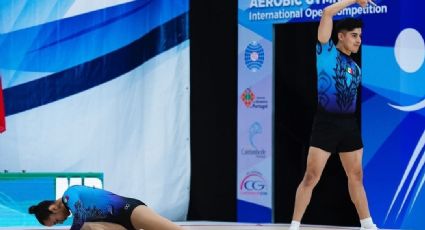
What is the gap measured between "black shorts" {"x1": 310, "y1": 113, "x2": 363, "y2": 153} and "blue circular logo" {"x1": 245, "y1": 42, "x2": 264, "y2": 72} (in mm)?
1790

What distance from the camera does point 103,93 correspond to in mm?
10805

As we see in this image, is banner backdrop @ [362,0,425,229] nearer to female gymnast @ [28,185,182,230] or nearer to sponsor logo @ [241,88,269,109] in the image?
sponsor logo @ [241,88,269,109]

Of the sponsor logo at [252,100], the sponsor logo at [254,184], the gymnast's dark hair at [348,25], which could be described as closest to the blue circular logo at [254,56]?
the sponsor logo at [252,100]

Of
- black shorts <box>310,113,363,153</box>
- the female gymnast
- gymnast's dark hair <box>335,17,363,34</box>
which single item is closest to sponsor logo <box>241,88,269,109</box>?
black shorts <box>310,113,363,153</box>

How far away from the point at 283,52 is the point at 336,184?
165cm

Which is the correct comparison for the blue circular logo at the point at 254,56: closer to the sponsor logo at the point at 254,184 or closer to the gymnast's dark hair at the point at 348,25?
the sponsor logo at the point at 254,184

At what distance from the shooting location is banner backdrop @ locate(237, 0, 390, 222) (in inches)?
436

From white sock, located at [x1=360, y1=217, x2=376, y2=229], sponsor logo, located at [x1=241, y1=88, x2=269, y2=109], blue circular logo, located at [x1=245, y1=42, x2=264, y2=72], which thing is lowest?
white sock, located at [x1=360, y1=217, x2=376, y2=229]

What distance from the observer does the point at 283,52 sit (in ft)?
36.6

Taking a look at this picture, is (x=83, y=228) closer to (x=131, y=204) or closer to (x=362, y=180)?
(x=131, y=204)

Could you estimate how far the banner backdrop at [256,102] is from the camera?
36.3 feet

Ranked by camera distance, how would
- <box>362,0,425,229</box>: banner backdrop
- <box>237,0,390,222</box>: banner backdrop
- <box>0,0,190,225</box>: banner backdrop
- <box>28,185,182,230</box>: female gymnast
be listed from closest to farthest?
<box>28,185,182,230</box>: female gymnast, <box>0,0,190,225</box>: banner backdrop, <box>362,0,425,229</box>: banner backdrop, <box>237,0,390,222</box>: banner backdrop

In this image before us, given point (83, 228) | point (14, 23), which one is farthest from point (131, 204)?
point (14, 23)

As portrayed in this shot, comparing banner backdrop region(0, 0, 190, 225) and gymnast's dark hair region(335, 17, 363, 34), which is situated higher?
gymnast's dark hair region(335, 17, 363, 34)
